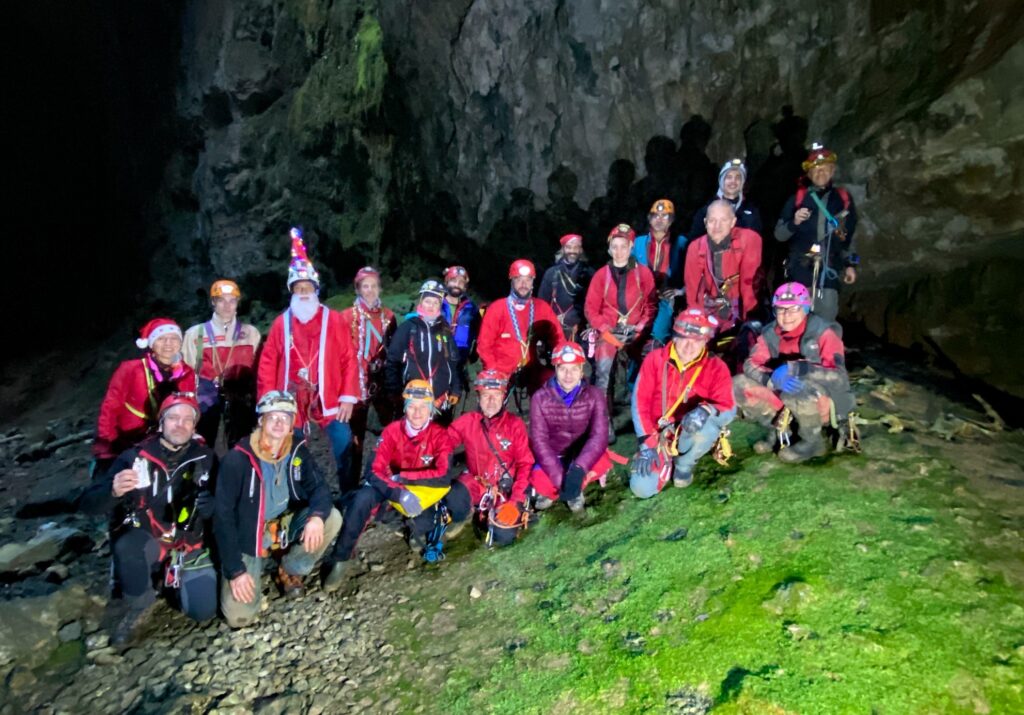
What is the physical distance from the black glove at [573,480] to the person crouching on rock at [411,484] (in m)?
1.10

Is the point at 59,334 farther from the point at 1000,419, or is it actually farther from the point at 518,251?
the point at 1000,419

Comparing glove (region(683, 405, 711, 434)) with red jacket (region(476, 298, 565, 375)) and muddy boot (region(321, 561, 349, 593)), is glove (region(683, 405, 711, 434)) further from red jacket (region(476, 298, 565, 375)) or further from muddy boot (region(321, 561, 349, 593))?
muddy boot (region(321, 561, 349, 593))

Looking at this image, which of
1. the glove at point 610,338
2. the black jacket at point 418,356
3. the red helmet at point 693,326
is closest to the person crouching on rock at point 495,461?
the black jacket at point 418,356

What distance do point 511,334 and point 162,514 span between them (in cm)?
467

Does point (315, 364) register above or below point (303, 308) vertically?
below

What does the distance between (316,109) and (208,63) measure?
4.79 meters

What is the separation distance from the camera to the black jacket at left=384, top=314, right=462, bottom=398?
294 inches

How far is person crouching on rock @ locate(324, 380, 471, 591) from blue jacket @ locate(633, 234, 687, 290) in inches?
171

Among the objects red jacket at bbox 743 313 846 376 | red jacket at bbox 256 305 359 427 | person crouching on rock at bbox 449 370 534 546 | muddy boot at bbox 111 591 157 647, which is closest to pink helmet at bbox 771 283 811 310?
red jacket at bbox 743 313 846 376

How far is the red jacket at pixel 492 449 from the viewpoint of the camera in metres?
6.31

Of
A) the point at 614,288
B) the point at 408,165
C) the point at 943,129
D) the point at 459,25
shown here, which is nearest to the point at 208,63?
the point at 408,165

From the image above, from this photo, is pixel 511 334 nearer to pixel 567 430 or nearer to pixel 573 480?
pixel 567 430

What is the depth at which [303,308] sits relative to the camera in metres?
7.23

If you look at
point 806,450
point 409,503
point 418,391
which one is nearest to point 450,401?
point 418,391
